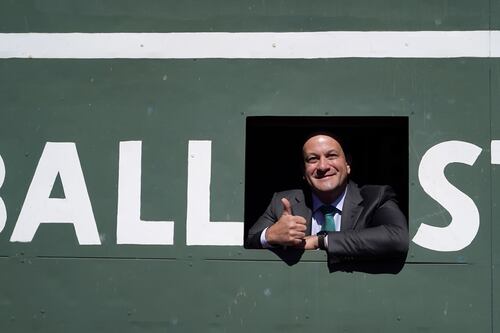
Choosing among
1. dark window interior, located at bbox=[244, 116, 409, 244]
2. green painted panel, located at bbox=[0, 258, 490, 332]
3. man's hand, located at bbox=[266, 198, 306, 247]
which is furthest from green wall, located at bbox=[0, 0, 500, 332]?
dark window interior, located at bbox=[244, 116, 409, 244]

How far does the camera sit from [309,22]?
3678 millimetres

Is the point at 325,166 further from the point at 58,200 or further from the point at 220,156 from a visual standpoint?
the point at 58,200

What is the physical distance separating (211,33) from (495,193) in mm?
1436

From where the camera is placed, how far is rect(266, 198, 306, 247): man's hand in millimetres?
3492

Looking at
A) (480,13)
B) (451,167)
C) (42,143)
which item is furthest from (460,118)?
(42,143)

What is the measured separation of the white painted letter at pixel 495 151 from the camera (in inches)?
140

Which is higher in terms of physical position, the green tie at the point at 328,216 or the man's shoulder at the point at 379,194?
the man's shoulder at the point at 379,194

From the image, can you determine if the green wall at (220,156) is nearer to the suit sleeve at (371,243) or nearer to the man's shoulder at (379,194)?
the suit sleeve at (371,243)

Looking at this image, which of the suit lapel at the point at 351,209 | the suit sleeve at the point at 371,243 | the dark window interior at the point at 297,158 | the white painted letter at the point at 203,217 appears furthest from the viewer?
the dark window interior at the point at 297,158

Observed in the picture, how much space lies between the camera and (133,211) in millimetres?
3645

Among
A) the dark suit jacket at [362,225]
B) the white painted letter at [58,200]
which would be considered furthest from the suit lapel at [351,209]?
the white painted letter at [58,200]

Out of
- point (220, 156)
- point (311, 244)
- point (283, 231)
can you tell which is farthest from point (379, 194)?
point (220, 156)

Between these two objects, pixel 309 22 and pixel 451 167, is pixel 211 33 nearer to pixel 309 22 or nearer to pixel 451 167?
pixel 309 22

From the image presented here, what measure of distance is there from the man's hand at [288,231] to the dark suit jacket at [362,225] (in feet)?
0.40
